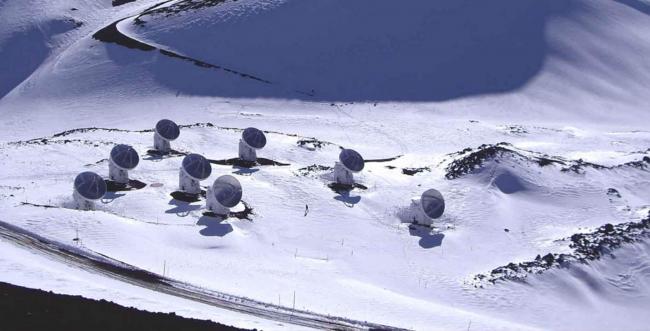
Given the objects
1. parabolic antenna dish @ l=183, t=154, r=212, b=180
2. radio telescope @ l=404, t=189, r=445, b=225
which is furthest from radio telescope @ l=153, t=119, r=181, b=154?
radio telescope @ l=404, t=189, r=445, b=225

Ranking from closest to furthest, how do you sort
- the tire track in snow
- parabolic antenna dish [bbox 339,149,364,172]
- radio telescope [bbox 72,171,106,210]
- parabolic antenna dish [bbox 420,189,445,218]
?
1. the tire track in snow
2. radio telescope [bbox 72,171,106,210]
3. parabolic antenna dish [bbox 420,189,445,218]
4. parabolic antenna dish [bbox 339,149,364,172]

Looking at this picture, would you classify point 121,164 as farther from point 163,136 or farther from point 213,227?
point 213,227

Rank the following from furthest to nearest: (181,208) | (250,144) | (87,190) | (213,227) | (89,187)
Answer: (250,144)
(181,208)
(89,187)
(87,190)
(213,227)

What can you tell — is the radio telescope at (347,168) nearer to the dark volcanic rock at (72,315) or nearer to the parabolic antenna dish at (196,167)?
the parabolic antenna dish at (196,167)

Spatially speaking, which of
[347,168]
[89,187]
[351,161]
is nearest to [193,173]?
[89,187]

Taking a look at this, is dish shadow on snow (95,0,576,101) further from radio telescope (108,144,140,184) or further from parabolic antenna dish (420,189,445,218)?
parabolic antenna dish (420,189,445,218)

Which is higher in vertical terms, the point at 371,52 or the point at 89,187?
the point at 371,52

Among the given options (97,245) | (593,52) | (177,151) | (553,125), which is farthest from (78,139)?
(593,52)
